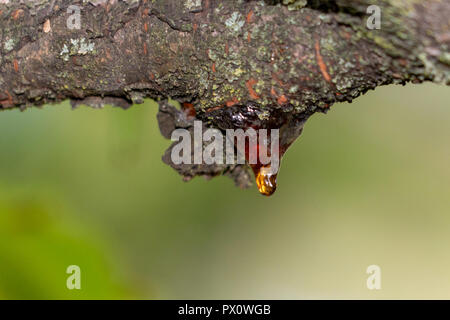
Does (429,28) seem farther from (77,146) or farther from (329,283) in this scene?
(329,283)

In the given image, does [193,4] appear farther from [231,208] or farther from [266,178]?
[231,208]

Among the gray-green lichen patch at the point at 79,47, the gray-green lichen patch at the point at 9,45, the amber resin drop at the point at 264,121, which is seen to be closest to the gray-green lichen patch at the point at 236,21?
the amber resin drop at the point at 264,121

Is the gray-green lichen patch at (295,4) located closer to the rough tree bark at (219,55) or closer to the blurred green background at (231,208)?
the rough tree bark at (219,55)

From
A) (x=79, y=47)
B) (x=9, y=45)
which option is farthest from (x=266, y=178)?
(x=9, y=45)

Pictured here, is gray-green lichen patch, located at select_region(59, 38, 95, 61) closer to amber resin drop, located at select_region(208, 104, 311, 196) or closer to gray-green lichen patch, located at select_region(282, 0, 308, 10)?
amber resin drop, located at select_region(208, 104, 311, 196)

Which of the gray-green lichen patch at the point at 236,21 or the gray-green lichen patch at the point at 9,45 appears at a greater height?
the gray-green lichen patch at the point at 9,45

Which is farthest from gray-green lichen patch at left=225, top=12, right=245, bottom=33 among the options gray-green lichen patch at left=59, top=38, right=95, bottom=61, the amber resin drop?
gray-green lichen patch at left=59, top=38, right=95, bottom=61
